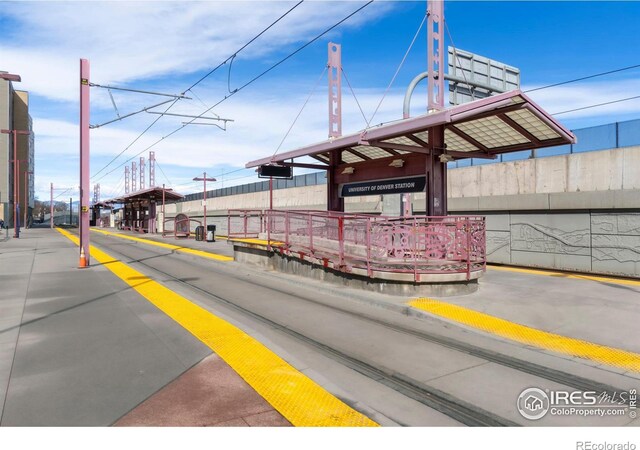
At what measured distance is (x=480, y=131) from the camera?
1088 cm

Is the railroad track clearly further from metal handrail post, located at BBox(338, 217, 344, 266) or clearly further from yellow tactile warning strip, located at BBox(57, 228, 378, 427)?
metal handrail post, located at BBox(338, 217, 344, 266)

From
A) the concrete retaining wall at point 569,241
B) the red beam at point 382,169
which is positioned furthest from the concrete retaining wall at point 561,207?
the red beam at point 382,169

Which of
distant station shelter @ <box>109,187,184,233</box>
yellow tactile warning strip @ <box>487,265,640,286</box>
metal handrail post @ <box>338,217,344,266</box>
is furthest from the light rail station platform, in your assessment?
distant station shelter @ <box>109,187,184,233</box>

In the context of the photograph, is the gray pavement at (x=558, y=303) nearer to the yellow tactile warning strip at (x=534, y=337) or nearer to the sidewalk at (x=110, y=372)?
the yellow tactile warning strip at (x=534, y=337)

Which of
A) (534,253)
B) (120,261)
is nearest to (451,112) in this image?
(534,253)

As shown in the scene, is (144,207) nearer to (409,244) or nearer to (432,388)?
(409,244)

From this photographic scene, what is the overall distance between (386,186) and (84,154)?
1091cm

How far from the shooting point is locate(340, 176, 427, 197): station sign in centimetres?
1135

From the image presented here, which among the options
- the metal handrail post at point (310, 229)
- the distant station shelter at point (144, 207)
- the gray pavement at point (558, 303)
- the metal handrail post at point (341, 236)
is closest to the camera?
the gray pavement at point (558, 303)

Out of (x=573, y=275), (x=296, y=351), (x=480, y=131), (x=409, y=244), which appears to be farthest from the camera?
(x=573, y=275)

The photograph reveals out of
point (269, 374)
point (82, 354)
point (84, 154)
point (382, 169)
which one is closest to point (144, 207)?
point (84, 154)

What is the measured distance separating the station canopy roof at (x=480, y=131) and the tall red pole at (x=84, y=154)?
24.6 feet

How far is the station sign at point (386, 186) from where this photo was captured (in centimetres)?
1135

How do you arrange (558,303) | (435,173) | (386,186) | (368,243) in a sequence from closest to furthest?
(558,303) < (368,243) < (435,173) < (386,186)
